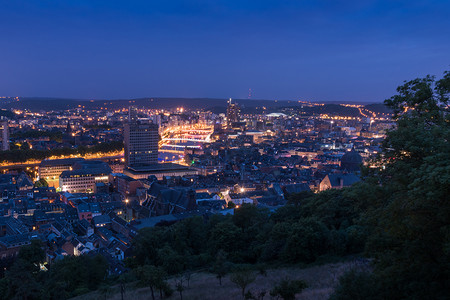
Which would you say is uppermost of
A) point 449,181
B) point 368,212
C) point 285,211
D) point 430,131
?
point 430,131

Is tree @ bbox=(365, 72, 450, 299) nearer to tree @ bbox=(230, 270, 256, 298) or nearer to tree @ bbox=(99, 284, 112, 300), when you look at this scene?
tree @ bbox=(230, 270, 256, 298)

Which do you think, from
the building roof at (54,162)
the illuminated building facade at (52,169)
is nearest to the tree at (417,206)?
the illuminated building facade at (52,169)

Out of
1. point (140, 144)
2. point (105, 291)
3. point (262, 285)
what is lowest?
point (105, 291)

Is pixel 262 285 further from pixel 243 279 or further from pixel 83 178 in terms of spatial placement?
pixel 83 178

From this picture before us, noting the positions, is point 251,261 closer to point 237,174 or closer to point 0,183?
point 237,174

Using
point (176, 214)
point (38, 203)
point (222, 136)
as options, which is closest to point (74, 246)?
point (176, 214)

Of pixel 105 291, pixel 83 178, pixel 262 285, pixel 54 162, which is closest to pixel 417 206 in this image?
pixel 262 285

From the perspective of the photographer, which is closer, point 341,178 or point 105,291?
point 105,291
